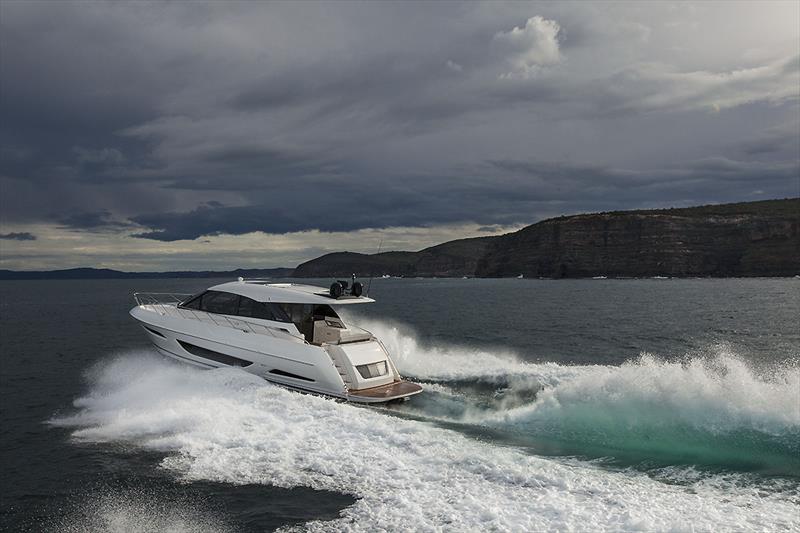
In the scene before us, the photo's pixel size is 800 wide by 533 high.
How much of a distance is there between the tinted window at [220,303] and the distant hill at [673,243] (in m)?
148

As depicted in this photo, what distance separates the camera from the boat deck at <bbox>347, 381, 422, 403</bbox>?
544 inches

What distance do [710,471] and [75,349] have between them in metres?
27.9

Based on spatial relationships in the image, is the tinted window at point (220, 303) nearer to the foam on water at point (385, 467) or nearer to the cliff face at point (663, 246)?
the foam on water at point (385, 467)

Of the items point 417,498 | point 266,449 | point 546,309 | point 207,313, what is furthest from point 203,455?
point 546,309

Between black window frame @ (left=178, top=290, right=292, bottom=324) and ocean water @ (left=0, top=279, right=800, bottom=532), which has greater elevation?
black window frame @ (left=178, top=290, right=292, bottom=324)

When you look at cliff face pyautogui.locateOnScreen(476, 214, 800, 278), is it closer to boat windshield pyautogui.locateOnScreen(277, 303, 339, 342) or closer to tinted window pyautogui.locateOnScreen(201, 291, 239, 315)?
boat windshield pyautogui.locateOnScreen(277, 303, 339, 342)

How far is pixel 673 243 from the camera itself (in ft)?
486

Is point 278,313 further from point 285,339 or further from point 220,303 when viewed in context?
point 220,303

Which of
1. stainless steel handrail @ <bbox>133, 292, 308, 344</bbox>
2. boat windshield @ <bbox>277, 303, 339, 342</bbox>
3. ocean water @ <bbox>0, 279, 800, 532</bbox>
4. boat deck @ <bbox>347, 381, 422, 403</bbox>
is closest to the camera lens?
ocean water @ <bbox>0, 279, 800, 532</bbox>

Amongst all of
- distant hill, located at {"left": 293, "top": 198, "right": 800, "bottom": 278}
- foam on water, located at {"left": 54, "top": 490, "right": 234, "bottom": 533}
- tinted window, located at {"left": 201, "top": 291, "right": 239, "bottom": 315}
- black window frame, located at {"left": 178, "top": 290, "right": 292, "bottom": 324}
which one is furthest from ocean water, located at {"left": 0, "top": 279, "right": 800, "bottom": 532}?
distant hill, located at {"left": 293, "top": 198, "right": 800, "bottom": 278}

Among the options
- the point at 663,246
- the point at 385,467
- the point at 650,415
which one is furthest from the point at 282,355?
the point at 663,246

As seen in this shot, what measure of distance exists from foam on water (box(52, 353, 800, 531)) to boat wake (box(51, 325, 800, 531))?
0.11 feet

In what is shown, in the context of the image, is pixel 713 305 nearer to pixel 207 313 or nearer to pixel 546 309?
pixel 546 309

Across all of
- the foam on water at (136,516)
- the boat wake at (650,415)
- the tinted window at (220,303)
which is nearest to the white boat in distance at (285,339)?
the tinted window at (220,303)
